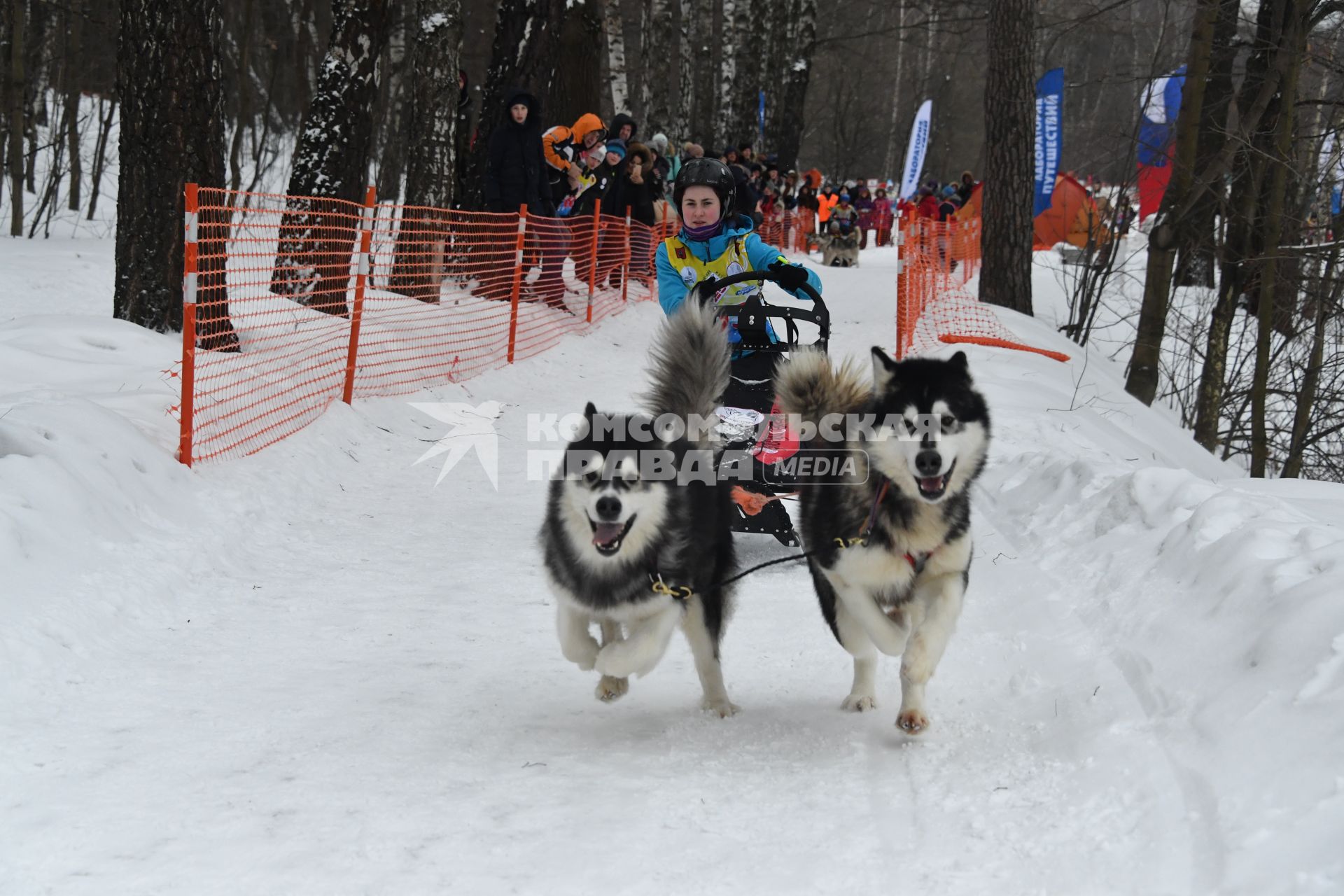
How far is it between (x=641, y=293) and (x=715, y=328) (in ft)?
42.0

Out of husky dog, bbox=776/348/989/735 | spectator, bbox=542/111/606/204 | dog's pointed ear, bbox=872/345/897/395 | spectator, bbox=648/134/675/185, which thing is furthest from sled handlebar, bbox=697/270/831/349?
spectator, bbox=648/134/675/185

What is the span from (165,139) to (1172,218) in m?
8.91

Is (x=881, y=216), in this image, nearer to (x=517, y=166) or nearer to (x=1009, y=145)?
(x=1009, y=145)

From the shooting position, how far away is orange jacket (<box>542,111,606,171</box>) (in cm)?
1445

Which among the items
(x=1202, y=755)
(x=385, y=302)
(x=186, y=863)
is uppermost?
(x=385, y=302)

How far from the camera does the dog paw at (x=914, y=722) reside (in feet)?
12.0

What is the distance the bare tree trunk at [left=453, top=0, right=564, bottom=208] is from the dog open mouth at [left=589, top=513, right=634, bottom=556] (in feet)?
35.8

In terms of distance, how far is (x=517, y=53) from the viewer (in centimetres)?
1382

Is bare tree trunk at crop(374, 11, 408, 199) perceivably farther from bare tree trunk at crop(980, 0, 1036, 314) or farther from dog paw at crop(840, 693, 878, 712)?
dog paw at crop(840, 693, 878, 712)

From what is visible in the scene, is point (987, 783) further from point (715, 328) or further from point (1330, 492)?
point (1330, 492)

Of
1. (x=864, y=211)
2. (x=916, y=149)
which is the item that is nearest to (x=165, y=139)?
(x=916, y=149)

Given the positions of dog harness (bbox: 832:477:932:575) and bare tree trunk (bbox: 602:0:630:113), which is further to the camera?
bare tree trunk (bbox: 602:0:630:113)

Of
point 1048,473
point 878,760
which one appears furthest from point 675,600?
point 1048,473

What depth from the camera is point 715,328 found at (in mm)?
4375
